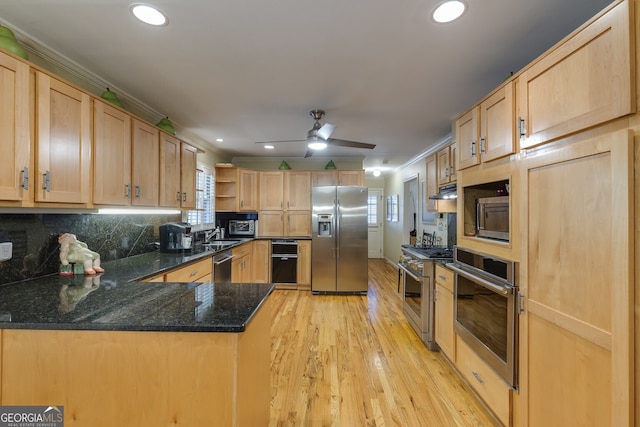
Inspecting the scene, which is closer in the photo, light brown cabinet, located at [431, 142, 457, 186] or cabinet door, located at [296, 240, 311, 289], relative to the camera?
light brown cabinet, located at [431, 142, 457, 186]

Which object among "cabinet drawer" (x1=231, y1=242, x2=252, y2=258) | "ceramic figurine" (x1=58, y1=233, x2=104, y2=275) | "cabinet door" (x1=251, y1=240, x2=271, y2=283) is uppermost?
"ceramic figurine" (x1=58, y1=233, x2=104, y2=275)

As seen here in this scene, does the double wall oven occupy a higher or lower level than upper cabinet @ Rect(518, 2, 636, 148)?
lower

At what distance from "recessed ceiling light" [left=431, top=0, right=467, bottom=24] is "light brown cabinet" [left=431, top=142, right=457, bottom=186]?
5.95 feet

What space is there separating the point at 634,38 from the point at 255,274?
4.75 metres

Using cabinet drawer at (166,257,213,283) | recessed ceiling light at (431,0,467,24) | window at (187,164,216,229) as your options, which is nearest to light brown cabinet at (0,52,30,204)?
cabinet drawer at (166,257,213,283)

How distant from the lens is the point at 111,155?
2.05 meters

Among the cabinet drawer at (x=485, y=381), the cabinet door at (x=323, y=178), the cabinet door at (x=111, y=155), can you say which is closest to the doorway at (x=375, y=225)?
the cabinet door at (x=323, y=178)

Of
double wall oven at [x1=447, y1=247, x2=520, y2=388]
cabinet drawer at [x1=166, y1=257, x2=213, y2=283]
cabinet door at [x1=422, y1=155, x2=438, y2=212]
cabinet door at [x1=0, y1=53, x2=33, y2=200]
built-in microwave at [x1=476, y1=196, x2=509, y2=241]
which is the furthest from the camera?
cabinet door at [x1=422, y1=155, x2=438, y2=212]

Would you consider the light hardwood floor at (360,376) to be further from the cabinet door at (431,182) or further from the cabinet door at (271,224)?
the cabinet door at (271,224)

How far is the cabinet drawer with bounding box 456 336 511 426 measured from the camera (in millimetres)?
1652

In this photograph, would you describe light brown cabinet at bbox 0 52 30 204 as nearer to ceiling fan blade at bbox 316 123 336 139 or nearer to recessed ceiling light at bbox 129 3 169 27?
recessed ceiling light at bbox 129 3 169 27

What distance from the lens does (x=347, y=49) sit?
1884mm

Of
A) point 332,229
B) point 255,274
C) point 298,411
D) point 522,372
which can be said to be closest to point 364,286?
point 332,229

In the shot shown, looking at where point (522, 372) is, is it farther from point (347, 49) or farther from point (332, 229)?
point (332, 229)
